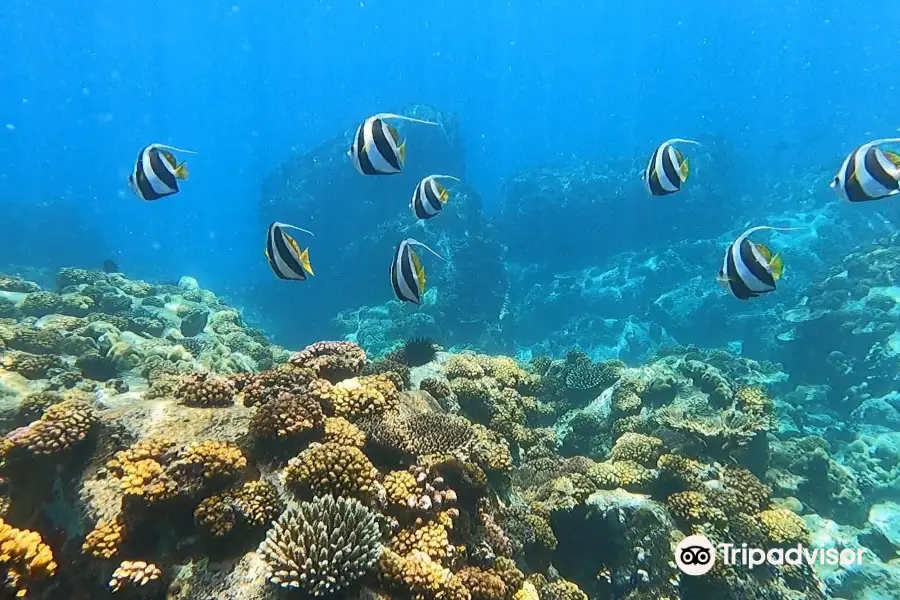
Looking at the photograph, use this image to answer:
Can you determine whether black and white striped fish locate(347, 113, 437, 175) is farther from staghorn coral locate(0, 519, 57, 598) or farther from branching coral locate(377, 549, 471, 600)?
staghorn coral locate(0, 519, 57, 598)

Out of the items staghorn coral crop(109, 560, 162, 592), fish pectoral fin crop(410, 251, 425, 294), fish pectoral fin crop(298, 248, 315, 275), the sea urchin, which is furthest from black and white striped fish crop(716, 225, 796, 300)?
the sea urchin

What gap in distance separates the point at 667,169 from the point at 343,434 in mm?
4243

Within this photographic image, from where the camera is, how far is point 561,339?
2205 centimetres

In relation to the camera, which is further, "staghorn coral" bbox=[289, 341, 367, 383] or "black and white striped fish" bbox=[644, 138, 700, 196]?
"staghorn coral" bbox=[289, 341, 367, 383]

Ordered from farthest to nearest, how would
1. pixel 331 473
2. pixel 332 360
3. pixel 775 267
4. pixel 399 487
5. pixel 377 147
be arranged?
pixel 332 360 → pixel 399 487 → pixel 331 473 → pixel 377 147 → pixel 775 267

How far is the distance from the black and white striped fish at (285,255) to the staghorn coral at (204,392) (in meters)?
2.49

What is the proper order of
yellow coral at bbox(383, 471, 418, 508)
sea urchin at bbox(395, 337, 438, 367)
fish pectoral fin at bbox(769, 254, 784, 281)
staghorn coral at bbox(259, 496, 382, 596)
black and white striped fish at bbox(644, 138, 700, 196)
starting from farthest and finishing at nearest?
sea urchin at bbox(395, 337, 438, 367) → black and white striped fish at bbox(644, 138, 700, 196) → yellow coral at bbox(383, 471, 418, 508) → fish pectoral fin at bbox(769, 254, 784, 281) → staghorn coral at bbox(259, 496, 382, 596)

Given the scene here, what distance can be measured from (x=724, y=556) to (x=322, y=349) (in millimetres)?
6044

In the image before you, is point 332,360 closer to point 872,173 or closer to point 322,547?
point 322,547

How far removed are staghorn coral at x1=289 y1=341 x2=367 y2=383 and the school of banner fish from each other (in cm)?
273

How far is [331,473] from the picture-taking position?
4156 millimetres

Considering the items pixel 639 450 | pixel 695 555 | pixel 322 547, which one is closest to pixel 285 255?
pixel 322 547

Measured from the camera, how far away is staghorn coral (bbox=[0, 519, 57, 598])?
3473 mm

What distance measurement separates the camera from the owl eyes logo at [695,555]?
5844 mm
